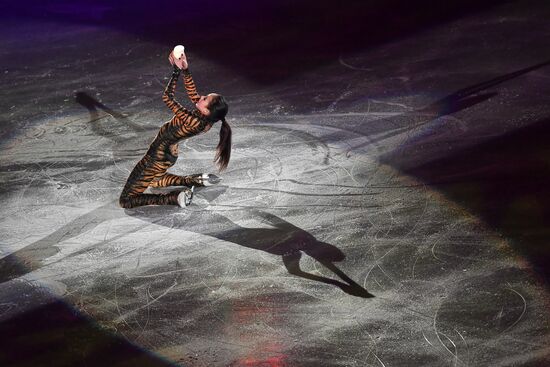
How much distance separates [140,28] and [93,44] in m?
1.04

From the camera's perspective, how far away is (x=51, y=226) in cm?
821

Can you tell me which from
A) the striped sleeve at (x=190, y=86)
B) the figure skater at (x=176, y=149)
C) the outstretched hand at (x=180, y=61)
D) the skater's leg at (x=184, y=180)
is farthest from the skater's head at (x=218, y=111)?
the skater's leg at (x=184, y=180)

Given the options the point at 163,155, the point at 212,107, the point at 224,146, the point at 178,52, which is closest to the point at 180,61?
the point at 178,52

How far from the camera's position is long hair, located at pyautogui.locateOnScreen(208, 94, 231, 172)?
25.1ft

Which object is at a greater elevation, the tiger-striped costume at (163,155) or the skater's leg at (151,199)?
the tiger-striped costume at (163,155)

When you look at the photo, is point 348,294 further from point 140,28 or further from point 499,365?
point 140,28

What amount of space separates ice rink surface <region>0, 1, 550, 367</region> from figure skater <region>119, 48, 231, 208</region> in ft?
0.63

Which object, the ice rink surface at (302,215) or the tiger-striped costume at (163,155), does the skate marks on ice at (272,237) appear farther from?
the tiger-striped costume at (163,155)

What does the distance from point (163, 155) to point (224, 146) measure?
776 mm

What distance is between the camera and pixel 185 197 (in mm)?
8188

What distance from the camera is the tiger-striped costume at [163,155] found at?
7914 millimetres

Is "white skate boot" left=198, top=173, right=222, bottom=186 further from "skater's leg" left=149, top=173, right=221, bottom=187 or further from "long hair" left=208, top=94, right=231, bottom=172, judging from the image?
"long hair" left=208, top=94, right=231, bottom=172

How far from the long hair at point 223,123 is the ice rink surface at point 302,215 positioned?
2.13ft

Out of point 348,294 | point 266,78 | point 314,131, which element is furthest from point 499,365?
point 266,78
